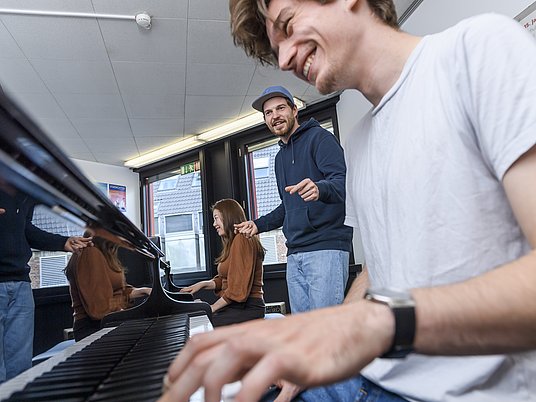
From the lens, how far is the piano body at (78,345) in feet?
1.56

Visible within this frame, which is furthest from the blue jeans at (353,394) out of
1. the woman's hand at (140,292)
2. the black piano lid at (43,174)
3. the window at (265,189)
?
the window at (265,189)

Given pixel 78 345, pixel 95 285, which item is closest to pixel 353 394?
pixel 78 345

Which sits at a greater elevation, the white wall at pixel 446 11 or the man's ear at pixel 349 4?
the white wall at pixel 446 11

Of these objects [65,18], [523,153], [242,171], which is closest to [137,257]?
[523,153]

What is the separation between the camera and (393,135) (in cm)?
72

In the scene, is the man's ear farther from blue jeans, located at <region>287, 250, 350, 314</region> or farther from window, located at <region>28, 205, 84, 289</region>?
blue jeans, located at <region>287, 250, 350, 314</region>

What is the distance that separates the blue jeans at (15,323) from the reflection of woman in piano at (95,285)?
0.41ft

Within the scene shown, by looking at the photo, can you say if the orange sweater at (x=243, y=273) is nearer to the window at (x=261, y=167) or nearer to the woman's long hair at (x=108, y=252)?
the woman's long hair at (x=108, y=252)

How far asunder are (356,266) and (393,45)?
309 cm

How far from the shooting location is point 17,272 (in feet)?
3.36

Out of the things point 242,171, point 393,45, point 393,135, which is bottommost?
point 393,135

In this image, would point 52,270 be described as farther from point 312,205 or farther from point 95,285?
point 312,205

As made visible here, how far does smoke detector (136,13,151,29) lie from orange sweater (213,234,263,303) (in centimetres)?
164

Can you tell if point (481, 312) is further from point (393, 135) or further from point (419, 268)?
point (393, 135)
